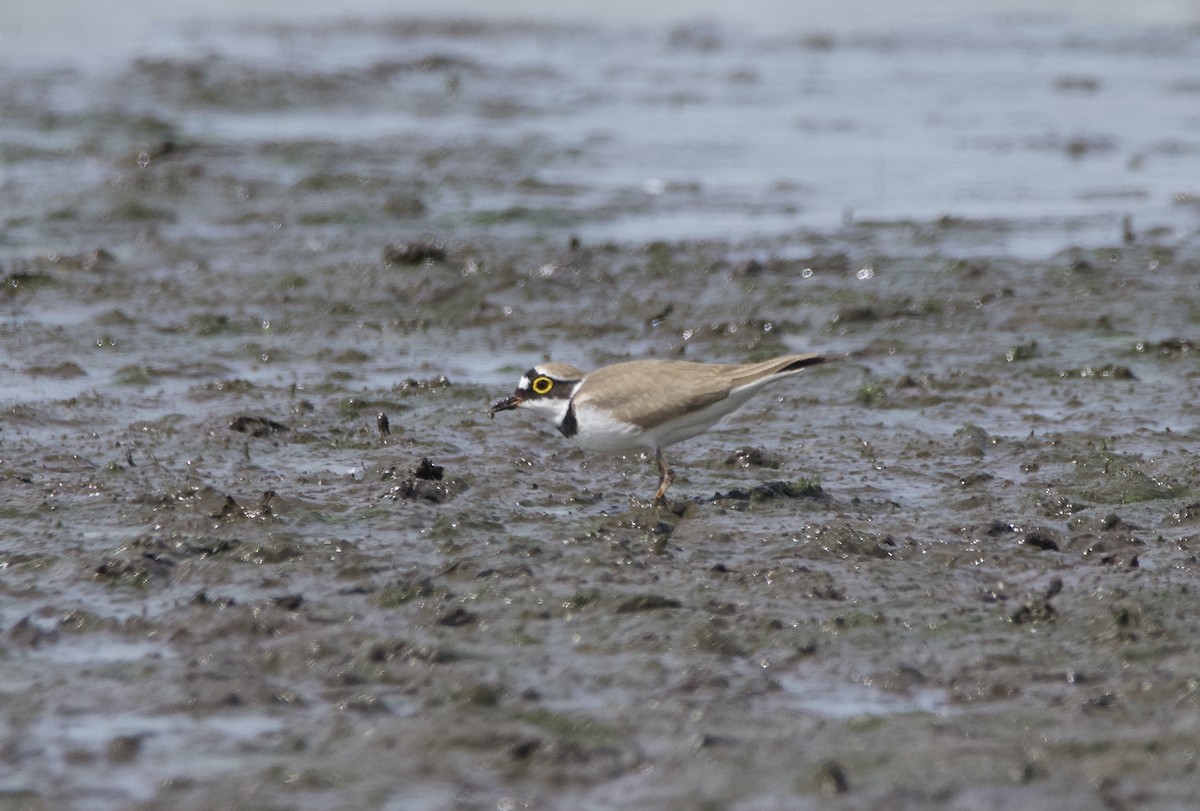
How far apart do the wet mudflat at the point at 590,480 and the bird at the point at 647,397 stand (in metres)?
0.36

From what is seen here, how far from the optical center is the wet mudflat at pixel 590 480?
5.71 meters

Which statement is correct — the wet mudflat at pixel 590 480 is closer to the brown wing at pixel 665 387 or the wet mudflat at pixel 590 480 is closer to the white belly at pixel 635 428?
the white belly at pixel 635 428

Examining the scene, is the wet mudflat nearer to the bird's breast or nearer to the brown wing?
the bird's breast

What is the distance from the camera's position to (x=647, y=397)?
823cm

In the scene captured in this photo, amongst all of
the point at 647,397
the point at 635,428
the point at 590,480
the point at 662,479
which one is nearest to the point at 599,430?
the point at 635,428

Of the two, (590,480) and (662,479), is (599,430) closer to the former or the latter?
(662,479)

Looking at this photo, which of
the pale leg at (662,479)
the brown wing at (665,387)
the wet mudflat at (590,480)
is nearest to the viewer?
the wet mudflat at (590,480)

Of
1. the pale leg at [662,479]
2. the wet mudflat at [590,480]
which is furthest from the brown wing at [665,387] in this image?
the wet mudflat at [590,480]

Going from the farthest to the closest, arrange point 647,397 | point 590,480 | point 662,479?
point 590,480 → point 662,479 → point 647,397

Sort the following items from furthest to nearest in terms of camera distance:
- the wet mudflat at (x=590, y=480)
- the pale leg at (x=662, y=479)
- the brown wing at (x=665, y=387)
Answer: the pale leg at (x=662, y=479), the brown wing at (x=665, y=387), the wet mudflat at (x=590, y=480)

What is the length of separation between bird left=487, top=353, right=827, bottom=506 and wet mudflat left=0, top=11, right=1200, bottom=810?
357 millimetres

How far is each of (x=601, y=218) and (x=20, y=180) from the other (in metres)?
5.92

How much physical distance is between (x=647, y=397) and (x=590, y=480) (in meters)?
0.99

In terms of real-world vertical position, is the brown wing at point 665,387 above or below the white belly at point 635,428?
above
